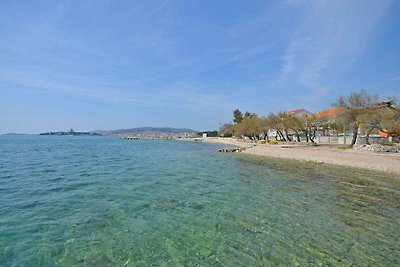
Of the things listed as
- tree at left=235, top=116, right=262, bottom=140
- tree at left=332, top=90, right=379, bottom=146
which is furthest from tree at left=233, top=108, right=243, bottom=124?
tree at left=332, top=90, right=379, bottom=146

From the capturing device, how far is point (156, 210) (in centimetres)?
1009

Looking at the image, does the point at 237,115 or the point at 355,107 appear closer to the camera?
the point at 355,107

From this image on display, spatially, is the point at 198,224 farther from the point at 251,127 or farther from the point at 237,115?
the point at 237,115

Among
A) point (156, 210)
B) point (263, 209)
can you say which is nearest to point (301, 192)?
point (263, 209)

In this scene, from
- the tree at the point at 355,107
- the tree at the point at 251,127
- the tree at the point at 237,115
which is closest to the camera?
the tree at the point at 355,107

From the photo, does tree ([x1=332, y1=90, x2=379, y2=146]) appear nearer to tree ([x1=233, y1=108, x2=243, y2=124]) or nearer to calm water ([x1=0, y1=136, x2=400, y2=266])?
calm water ([x1=0, y1=136, x2=400, y2=266])

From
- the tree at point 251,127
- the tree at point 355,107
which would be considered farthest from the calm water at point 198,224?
the tree at point 251,127

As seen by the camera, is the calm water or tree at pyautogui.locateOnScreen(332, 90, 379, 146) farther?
tree at pyautogui.locateOnScreen(332, 90, 379, 146)

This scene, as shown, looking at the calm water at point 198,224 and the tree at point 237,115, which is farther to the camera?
the tree at point 237,115

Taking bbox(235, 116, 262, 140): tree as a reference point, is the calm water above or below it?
below

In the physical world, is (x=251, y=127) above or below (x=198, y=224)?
above

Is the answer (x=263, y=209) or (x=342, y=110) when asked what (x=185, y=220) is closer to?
(x=263, y=209)

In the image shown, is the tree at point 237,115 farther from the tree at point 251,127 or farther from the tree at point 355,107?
the tree at point 355,107

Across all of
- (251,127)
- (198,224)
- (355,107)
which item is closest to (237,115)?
(251,127)
